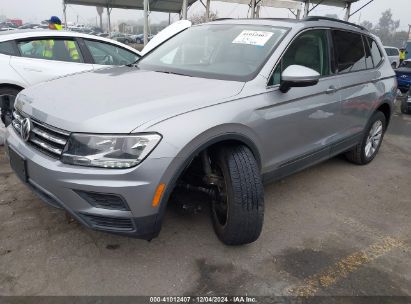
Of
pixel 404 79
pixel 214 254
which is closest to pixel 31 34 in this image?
pixel 214 254

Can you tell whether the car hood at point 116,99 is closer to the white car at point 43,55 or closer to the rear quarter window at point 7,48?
the white car at point 43,55

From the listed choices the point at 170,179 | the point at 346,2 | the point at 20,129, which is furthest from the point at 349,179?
the point at 346,2

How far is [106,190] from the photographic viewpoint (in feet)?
7.25

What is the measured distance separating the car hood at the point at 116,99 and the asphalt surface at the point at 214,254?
0.97m

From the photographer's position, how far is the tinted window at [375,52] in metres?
4.66

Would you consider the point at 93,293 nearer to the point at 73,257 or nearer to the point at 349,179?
the point at 73,257

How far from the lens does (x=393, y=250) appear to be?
9.97 feet

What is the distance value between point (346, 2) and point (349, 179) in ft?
42.6

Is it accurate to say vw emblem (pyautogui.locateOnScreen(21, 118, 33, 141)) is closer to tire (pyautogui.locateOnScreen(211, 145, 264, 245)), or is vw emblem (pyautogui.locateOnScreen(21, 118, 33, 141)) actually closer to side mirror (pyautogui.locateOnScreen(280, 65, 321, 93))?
tire (pyautogui.locateOnScreen(211, 145, 264, 245))

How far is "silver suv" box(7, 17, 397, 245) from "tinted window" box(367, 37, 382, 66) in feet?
2.29

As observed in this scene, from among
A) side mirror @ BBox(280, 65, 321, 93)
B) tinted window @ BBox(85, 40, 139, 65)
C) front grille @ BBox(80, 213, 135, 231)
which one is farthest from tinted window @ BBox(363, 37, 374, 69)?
front grille @ BBox(80, 213, 135, 231)

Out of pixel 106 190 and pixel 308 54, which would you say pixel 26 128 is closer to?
pixel 106 190

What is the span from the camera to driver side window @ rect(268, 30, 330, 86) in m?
3.11

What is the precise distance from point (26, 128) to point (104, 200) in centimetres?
82
